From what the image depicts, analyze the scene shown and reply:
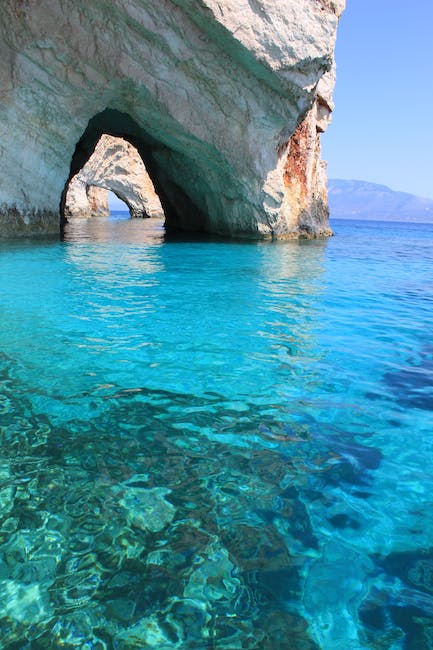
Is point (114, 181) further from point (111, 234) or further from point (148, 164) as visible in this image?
point (111, 234)

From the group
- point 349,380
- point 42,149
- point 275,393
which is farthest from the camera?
point 42,149

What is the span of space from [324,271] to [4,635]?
1047cm

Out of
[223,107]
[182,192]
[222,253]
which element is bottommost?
[222,253]

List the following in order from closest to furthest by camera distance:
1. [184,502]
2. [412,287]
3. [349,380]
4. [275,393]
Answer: [184,502] < [275,393] < [349,380] < [412,287]

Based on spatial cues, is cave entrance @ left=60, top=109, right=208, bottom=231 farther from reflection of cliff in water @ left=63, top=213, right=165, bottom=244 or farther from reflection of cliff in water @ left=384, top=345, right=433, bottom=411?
reflection of cliff in water @ left=384, top=345, right=433, bottom=411

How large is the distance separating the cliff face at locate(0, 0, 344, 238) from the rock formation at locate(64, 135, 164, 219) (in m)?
22.9

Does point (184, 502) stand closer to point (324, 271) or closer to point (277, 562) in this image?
point (277, 562)

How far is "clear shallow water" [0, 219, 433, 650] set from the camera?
183 cm

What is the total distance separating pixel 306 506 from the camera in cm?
250

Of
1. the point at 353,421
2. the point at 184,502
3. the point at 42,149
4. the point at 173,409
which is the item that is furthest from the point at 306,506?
the point at 42,149

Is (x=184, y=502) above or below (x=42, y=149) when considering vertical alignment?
below

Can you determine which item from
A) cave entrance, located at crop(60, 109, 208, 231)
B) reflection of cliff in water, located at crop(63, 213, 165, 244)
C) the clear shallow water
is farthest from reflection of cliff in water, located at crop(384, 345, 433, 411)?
reflection of cliff in water, located at crop(63, 213, 165, 244)

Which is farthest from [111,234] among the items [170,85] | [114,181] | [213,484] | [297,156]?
[114,181]

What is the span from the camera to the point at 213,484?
8.64 ft
